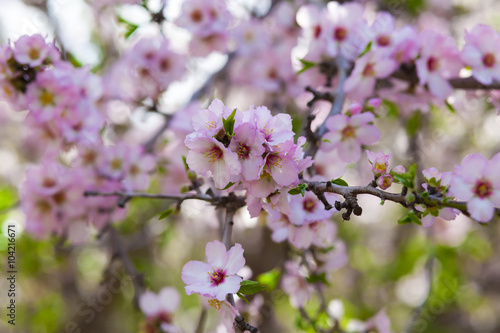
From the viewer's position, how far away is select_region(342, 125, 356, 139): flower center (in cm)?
132

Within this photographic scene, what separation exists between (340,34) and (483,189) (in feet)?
2.95

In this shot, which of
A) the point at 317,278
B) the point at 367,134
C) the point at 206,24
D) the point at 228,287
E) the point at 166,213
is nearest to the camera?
the point at 228,287

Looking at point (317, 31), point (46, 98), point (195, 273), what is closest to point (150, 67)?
point (46, 98)

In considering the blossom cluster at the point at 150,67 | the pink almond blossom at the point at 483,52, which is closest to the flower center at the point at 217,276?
the pink almond blossom at the point at 483,52

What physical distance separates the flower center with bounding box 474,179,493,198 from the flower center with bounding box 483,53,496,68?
0.74 m

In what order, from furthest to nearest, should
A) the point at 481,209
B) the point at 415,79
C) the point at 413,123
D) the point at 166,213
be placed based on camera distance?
the point at 413,123 → the point at 415,79 → the point at 166,213 → the point at 481,209

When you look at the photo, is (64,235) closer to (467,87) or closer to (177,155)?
(177,155)

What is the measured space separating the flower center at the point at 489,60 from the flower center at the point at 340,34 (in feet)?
1.62

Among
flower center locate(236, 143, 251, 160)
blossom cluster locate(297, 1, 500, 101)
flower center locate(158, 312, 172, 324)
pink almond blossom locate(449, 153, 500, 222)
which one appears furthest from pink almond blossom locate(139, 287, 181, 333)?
pink almond blossom locate(449, 153, 500, 222)

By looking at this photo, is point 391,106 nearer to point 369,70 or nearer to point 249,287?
point 369,70

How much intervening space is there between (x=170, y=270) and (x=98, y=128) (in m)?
3.29

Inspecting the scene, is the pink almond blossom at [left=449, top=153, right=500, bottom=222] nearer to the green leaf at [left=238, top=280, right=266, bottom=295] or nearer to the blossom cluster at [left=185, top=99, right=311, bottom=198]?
the blossom cluster at [left=185, top=99, right=311, bottom=198]

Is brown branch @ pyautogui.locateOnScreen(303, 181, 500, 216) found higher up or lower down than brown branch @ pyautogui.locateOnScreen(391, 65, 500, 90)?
higher up

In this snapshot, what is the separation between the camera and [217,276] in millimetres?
1005
